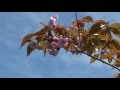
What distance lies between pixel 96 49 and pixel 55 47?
28 cm

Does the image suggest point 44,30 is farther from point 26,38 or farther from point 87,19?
point 87,19

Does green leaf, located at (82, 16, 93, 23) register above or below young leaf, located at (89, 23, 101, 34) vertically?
above

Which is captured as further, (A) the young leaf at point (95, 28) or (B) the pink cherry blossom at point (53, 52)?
(B) the pink cherry blossom at point (53, 52)

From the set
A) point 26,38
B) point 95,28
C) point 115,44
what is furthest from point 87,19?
point 26,38

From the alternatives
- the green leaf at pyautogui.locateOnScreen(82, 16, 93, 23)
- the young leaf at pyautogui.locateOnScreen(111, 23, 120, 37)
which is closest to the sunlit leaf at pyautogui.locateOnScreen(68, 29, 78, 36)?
the green leaf at pyautogui.locateOnScreen(82, 16, 93, 23)

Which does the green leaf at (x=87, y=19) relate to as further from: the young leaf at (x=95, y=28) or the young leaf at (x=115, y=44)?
the young leaf at (x=115, y=44)

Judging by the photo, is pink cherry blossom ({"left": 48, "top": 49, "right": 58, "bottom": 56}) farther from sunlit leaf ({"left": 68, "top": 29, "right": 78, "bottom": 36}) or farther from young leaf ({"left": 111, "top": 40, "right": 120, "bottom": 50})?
young leaf ({"left": 111, "top": 40, "right": 120, "bottom": 50})

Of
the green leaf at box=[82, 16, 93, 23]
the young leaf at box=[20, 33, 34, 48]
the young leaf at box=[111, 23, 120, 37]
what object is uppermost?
the green leaf at box=[82, 16, 93, 23]

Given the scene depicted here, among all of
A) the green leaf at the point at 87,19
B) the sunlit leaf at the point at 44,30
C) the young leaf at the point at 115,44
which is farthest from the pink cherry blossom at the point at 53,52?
the young leaf at the point at 115,44

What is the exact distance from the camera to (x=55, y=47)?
181cm

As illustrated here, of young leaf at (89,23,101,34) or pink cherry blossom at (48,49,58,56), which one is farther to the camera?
pink cherry blossom at (48,49,58,56)
